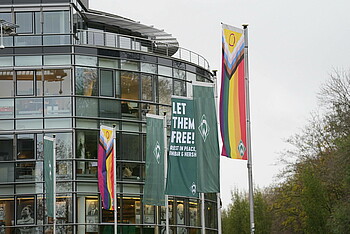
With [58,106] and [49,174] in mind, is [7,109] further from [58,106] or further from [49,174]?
[49,174]

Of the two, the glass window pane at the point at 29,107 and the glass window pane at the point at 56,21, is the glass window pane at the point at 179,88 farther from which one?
the glass window pane at the point at 29,107

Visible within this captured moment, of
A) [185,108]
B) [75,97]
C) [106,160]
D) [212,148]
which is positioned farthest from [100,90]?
[212,148]

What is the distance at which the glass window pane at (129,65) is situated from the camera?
144ft

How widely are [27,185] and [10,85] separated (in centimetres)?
592

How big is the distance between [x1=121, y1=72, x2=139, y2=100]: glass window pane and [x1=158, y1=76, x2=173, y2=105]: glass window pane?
1.65 metres

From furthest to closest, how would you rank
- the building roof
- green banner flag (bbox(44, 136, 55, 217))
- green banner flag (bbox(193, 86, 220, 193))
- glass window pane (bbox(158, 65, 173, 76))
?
the building roof < glass window pane (bbox(158, 65, 173, 76)) < green banner flag (bbox(44, 136, 55, 217)) < green banner flag (bbox(193, 86, 220, 193))

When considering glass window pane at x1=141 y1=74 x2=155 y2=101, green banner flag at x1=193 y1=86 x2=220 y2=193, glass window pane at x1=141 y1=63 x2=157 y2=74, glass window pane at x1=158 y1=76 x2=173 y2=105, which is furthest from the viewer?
A: glass window pane at x1=158 y1=76 x2=173 y2=105

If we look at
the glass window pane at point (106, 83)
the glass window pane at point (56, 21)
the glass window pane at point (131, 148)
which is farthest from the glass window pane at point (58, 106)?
the glass window pane at point (56, 21)

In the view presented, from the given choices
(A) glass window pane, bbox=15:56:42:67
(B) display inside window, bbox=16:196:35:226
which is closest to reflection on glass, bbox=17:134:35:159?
(B) display inside window, bbox=16:196:35:226

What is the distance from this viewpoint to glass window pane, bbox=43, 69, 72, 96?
42.3 metres

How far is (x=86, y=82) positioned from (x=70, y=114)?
2128 millimetres

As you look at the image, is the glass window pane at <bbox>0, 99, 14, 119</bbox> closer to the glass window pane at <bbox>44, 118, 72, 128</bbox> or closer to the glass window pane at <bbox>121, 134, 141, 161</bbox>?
the glass window pane at <bbox>44, 118, 72, 128</bbox>

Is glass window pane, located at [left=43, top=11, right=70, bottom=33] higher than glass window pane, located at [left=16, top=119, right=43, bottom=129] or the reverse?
higher

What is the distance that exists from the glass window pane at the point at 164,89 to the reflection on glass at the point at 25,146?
841 centimetres
